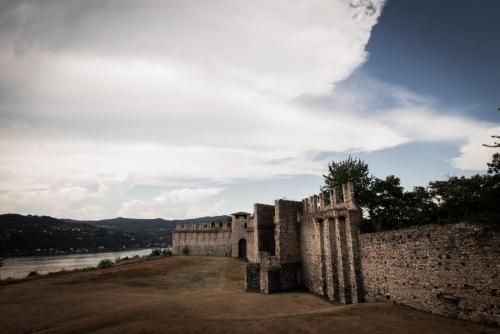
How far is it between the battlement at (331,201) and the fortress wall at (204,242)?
27609 millimetres

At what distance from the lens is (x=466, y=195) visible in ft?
56.7

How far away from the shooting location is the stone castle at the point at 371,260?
11.0m

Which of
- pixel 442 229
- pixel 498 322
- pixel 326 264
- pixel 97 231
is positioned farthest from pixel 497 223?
pixel 97 231

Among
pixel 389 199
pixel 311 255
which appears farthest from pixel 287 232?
Answer: pixel 389 199

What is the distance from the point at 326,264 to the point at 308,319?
323 inches

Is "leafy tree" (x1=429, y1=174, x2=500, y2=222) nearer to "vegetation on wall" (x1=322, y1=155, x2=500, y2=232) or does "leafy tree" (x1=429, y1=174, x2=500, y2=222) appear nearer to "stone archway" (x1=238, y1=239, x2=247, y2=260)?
Answer: "vegetation on wall" (x1=322, y1=155, x2=500, y2=232)

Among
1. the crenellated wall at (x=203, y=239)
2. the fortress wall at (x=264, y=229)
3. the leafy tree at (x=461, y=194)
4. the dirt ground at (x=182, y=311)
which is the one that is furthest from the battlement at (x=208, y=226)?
the leafy tree at (x=461, y=194)

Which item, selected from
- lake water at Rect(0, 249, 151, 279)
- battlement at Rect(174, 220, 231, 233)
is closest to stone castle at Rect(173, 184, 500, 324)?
battlement at Rect(174, 220, 231, 233)

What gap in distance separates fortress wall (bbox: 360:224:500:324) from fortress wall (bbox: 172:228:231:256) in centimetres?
3644

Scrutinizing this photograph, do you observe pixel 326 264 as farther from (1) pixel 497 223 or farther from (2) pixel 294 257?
(1) pixel 497 223

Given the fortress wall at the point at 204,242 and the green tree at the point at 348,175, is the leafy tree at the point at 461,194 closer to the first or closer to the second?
the green tree at the point at 348,175

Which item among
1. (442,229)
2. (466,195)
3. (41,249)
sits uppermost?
(466,195)

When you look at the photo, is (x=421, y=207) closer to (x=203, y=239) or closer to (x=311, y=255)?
(x=311, y=255)

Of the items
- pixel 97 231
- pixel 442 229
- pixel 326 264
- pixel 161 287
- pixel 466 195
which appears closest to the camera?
pixel 442 229
